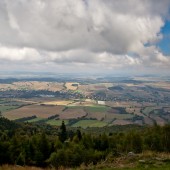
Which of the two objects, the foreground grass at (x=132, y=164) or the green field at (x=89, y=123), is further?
the green field at (x=89, y=123)

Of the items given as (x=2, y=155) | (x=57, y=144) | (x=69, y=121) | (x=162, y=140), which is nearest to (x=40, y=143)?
(x=57, y=144)

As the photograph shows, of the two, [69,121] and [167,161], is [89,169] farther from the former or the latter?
[69,121]

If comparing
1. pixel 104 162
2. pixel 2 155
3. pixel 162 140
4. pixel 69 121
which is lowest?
pixel 69 121

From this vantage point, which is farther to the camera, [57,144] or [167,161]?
[57,144]

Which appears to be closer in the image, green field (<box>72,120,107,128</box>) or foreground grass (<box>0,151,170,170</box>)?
foreground grass (<box>0,151,170,170</box>)

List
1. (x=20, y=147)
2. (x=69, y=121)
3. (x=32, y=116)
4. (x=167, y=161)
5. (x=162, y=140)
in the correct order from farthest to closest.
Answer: (x=32, y=116)
(x=69, y=121)
(x=20, y=147)
(x=162, y=140)
(x=167, y=161)

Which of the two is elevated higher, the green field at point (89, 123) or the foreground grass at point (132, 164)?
the foreground grass at point (132, 164)

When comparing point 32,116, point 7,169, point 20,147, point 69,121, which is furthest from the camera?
point 32,116

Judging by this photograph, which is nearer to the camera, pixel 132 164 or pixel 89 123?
pixel 132 164

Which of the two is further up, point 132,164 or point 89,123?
point 132,164

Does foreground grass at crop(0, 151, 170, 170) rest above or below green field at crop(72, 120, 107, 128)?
above

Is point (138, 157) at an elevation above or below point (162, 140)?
above
